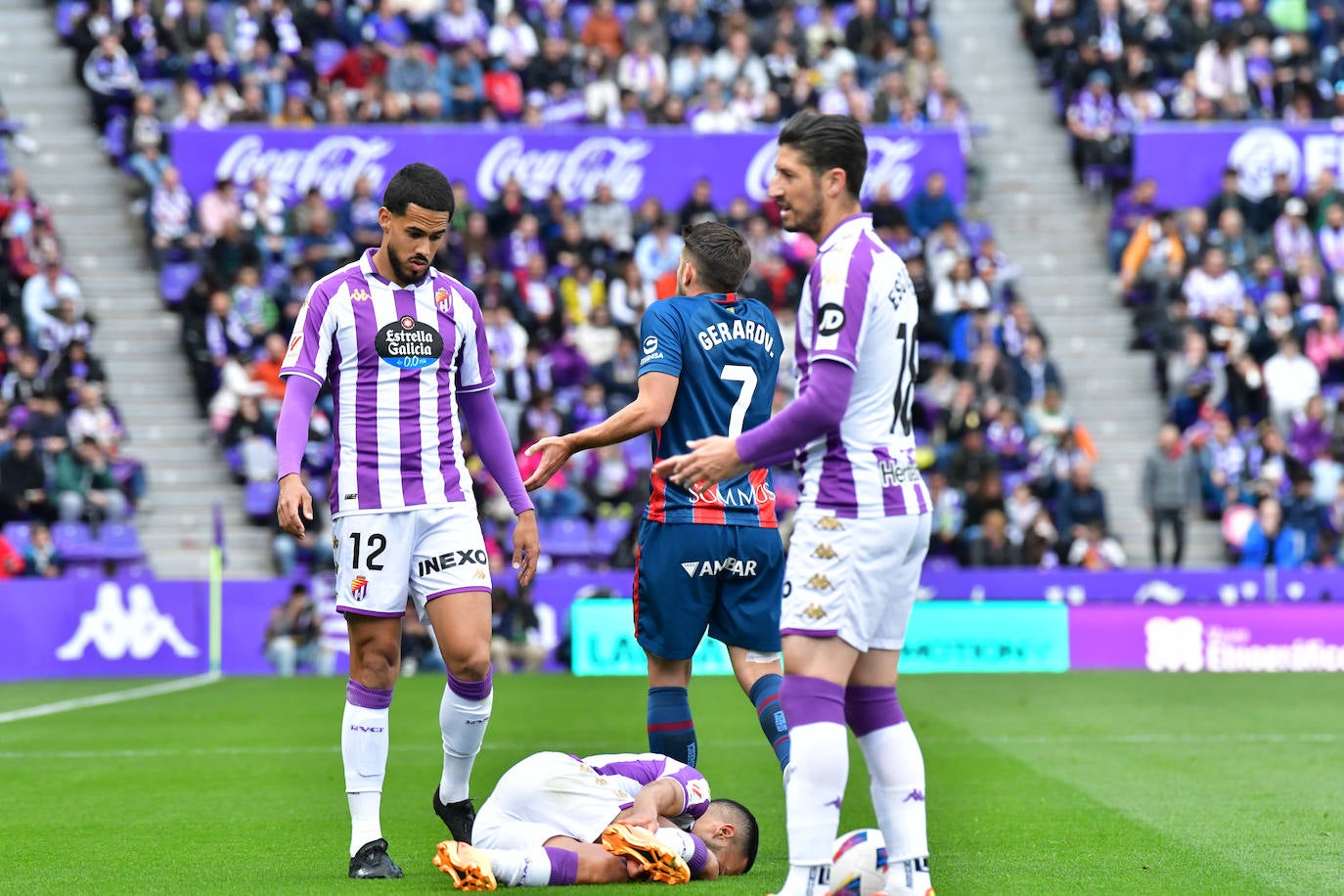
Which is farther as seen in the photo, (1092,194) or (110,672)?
(1092,194)

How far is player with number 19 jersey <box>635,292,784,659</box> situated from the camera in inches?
281

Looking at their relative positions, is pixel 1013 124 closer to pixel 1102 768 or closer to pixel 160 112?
pixel 160 112

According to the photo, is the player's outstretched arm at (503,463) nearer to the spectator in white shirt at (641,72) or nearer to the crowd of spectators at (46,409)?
the crowd of spectators at (46,409)

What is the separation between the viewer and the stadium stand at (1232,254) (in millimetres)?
21141

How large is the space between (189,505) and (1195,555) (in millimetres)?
11643

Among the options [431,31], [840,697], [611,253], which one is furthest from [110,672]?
[840,697]

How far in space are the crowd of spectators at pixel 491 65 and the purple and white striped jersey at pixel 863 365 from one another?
60.2 ft

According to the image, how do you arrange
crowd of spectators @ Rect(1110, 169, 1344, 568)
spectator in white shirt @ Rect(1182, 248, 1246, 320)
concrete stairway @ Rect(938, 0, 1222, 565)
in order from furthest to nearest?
spectator in white shirt @ Rect(1182, 248, 1246, 320) < concrete stairway @ Rect(938, 0, 1222, 565) < crowd of spectators @ Rect(1110, 169, 1344, 568)

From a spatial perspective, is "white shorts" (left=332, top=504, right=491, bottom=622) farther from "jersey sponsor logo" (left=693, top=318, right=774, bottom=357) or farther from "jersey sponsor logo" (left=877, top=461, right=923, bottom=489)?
"jersey sponsor logo" (left=877, top=461, right=923, bottom=489)

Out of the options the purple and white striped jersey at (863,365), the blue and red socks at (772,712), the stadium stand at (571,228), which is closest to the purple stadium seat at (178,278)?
the stadium stand at (571,228)

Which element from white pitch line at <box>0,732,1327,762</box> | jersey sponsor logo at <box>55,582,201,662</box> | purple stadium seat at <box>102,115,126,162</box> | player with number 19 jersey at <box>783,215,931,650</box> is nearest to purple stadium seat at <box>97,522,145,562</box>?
jersey sponsor logo at <box>55,582,201,662</box>

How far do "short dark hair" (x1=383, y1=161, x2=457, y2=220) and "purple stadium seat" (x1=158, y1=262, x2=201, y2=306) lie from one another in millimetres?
16085

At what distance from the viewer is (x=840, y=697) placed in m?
5.51

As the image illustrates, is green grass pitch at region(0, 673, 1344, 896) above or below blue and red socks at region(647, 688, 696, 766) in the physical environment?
below
